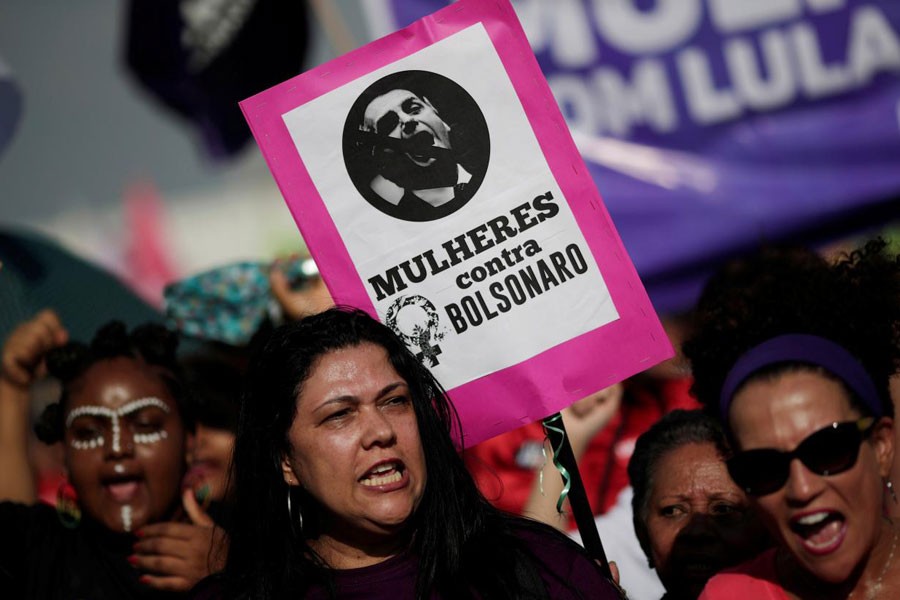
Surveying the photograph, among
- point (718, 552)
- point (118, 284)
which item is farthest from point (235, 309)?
point (718, 552)

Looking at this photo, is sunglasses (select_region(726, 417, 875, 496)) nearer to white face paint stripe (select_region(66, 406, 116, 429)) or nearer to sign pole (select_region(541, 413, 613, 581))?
sign pole (select_region(541, 413, 613, 581))

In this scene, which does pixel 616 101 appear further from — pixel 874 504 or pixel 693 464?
pixel 874 504

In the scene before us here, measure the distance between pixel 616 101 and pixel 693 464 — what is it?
2.18m

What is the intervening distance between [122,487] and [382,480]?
3.40 feet

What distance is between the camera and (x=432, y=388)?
8.20 feet

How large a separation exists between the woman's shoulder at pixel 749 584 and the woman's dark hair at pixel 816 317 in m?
0.29

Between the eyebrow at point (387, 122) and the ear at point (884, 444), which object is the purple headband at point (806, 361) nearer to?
the ear at point (884, 444)

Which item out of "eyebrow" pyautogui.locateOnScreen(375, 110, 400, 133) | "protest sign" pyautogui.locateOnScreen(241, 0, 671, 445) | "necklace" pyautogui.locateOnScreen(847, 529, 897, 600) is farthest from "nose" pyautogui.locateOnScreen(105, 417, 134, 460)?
"necklace" pyautogui.locateOnScreen(847, 529, 897, 600)

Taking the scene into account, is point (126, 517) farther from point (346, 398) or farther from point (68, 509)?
point (346, 398)

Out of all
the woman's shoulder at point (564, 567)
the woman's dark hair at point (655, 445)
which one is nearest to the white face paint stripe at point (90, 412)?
the woman's shoulder at point (564, 567)

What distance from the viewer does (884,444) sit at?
6.93 ft

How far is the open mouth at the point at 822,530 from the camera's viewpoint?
2.03 meters

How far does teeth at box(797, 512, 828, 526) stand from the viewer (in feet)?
6.63

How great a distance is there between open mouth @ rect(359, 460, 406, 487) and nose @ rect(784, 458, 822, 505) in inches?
28.8
